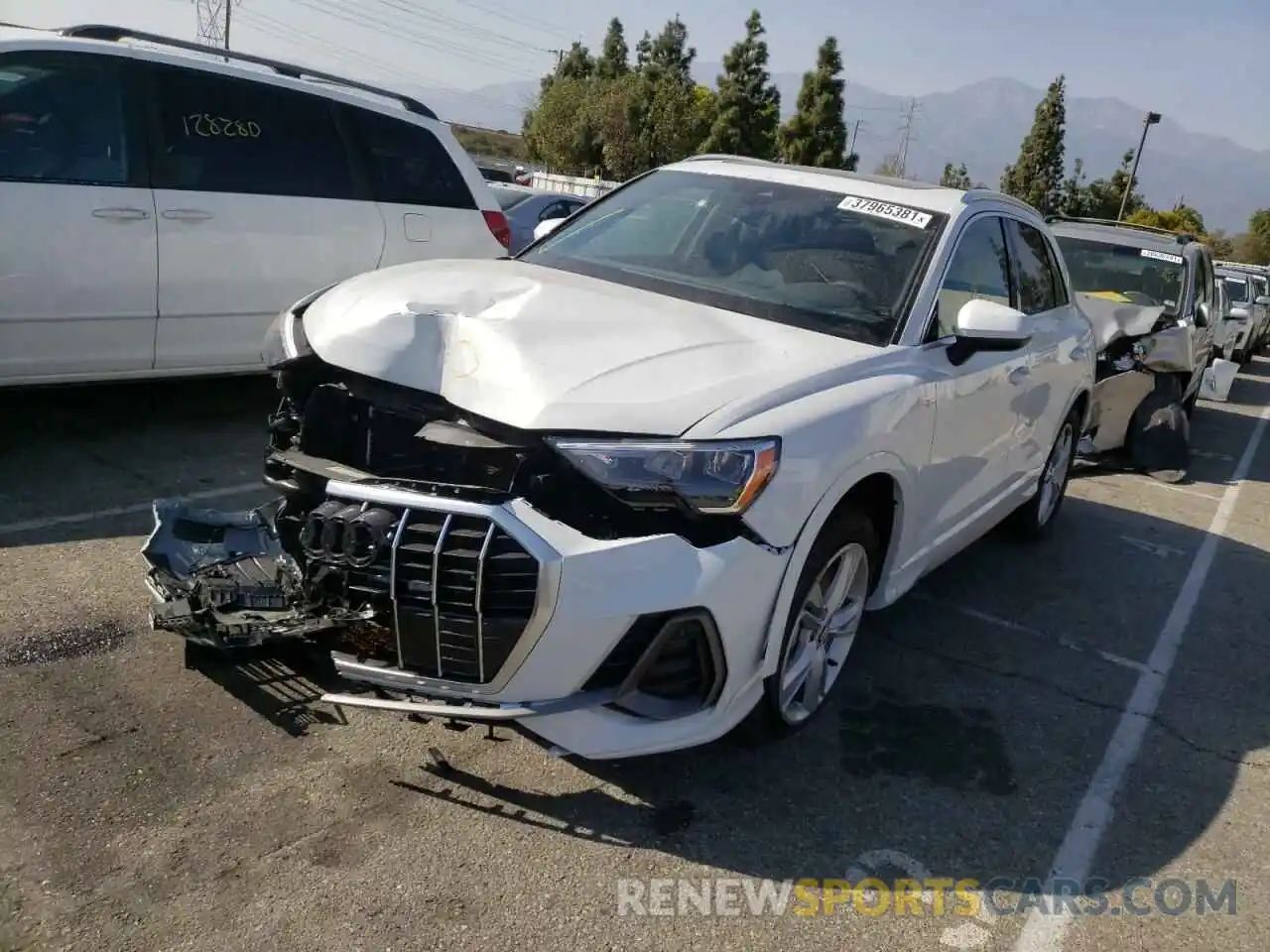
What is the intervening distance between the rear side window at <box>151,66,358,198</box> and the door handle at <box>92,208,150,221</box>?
0.59 feet

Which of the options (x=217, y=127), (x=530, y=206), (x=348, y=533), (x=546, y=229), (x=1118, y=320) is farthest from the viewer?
(x=530, y=206)

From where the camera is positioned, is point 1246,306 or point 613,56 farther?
point 613,56

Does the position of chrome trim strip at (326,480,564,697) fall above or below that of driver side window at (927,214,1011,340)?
below

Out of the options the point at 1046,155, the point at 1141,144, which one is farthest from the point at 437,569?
the point at 1046,155

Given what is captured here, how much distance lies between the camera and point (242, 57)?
6.00 meters

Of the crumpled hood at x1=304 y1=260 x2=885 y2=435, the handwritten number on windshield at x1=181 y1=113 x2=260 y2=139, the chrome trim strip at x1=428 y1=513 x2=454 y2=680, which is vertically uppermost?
the handwritten number on windshield at x1=181 y1=113 x2=260 y2=139

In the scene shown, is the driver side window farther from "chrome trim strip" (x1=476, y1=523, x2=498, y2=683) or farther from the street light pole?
the street light pole

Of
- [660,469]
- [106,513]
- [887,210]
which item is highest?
[887,210]

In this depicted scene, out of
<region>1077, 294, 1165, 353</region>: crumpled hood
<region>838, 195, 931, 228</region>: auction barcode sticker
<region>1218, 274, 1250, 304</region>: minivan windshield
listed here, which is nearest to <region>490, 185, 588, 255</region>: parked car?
<region>1077, 294, 1165, 353</region>: crumpled hood

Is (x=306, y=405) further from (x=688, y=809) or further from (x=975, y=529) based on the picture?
(x=975, y=529)

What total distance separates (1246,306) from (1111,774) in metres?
17.6

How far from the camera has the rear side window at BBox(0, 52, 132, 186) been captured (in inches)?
190

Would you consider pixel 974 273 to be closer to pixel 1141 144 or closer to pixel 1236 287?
pixel 1236 287

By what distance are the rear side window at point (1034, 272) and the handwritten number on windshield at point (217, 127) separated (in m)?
3.95
